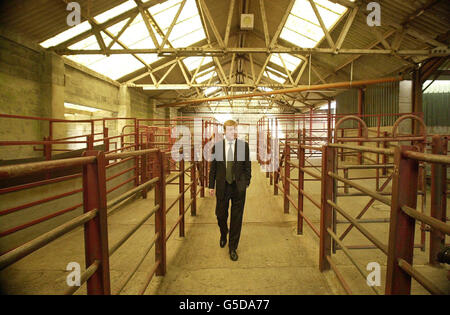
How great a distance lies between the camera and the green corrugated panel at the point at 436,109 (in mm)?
8242

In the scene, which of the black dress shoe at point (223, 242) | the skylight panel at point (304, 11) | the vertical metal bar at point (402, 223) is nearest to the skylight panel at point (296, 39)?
the skylight panel at point (304, 11)

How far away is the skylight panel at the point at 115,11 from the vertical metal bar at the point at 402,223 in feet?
26.5

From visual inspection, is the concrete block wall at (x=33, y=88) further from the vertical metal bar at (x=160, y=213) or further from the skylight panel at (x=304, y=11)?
the skylight panel at (x=304, y=11)

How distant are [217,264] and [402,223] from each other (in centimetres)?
201

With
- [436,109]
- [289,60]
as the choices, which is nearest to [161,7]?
[289,60]

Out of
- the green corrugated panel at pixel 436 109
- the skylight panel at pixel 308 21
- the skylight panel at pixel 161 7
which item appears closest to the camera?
the skylight panel at pixel 308 21

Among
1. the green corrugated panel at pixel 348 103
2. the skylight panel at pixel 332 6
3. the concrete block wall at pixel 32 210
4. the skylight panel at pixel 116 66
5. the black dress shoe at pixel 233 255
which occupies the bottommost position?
the black dress shoe at pixel 233 255

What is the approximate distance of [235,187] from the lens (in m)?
2.93

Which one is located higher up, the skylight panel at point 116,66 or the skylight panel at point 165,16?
the skylight panel at point 165,16

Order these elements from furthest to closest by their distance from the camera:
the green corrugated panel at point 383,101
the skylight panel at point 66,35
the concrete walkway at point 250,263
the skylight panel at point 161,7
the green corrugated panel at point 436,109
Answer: the green corrugated panel at point 383,101, the green corrugated panel at point 436,109, the skylight panel at point 161,7, the skylight panel at point 66,35, the concrete walkway at point 250,263

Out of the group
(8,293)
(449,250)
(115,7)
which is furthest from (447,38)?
(8,293)

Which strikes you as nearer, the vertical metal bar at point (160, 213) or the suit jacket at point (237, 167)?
the vertical metal bar at point (160, 213)

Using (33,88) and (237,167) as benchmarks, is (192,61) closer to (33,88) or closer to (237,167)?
(33,88)

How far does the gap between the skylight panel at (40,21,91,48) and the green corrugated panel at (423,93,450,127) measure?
12039 millimetres
